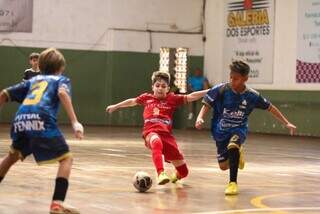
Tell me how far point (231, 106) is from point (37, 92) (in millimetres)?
3060

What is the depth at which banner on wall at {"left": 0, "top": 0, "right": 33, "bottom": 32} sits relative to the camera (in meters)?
24.9

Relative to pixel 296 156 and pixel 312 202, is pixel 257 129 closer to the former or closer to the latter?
pixel 296 156

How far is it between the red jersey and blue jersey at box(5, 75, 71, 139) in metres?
2.80

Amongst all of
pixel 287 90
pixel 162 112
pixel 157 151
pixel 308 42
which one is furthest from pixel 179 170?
pixel 287 90

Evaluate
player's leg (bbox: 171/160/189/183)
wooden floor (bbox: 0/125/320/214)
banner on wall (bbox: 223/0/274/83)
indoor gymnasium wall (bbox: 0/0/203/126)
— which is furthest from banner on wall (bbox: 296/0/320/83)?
player's leg (bbox: 171/160/189/183)

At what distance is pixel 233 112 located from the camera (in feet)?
29.1

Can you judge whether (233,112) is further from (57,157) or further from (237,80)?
(57,157)

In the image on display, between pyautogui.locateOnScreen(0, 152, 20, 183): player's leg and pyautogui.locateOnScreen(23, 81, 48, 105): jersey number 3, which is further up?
pyautogui.locateOnScreen(23, 81, 48, 105): jersey number 3

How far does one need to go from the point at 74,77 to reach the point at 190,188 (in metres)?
17.6

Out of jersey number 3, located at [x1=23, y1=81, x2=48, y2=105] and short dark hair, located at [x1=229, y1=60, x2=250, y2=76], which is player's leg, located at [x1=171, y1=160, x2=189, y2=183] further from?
jersey number 3, located at [x1=23, y1=81, x2=48, y2=105]

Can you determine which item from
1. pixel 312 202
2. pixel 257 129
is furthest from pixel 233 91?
pixel 257 129

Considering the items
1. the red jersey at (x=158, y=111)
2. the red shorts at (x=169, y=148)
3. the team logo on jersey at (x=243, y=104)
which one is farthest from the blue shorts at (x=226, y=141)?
the red jersey at (x=158, y=111)

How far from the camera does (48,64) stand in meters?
6.57

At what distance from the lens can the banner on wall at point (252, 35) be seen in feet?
80.9
